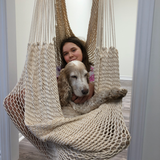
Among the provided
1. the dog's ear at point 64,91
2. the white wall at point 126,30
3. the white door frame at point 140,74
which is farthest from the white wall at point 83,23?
the dog's ear at point 64,91

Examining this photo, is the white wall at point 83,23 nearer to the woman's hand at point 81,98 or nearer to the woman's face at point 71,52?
the woman's face at point 71,52

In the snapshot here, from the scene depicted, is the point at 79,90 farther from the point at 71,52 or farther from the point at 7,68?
the point at 7,68

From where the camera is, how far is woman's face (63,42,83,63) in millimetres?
1069

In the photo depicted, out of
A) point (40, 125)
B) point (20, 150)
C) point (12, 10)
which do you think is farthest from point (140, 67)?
point (20, 150)

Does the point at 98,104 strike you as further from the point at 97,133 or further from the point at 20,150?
Result: the point at 20,150

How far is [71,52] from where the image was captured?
1.08 meters

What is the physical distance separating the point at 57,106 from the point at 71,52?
0.45 meters

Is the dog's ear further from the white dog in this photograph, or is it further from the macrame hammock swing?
the macrame hammock swing

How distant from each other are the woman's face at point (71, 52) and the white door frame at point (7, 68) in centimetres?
43

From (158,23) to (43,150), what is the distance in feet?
3.27

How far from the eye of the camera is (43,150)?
2.81ft

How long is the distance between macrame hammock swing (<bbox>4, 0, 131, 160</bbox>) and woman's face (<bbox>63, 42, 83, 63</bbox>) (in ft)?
0.78

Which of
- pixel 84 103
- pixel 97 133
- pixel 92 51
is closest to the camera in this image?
pixel 97 133

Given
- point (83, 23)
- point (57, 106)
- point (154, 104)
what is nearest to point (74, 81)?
point (57, 106)
